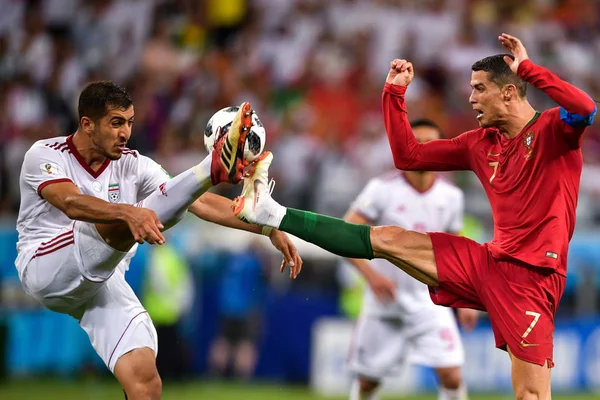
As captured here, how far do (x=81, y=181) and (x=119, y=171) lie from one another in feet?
0.97

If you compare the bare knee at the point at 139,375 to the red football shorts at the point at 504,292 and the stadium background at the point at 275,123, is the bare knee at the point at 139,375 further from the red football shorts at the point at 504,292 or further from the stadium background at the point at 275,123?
the stadium background at the point at 275,123

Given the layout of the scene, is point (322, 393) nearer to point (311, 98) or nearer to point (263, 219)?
point (311, 98)

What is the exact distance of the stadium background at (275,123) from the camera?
1239 centimetres

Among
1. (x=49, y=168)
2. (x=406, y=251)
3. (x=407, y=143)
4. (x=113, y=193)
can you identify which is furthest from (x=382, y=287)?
(x=49, y=168)

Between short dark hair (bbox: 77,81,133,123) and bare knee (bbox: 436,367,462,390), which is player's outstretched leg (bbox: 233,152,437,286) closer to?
short dark hair (bbox: 77,81,133,123)

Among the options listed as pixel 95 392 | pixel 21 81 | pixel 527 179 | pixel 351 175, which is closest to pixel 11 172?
pixel 21 81

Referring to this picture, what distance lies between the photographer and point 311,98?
586 inches

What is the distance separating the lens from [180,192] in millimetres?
6148

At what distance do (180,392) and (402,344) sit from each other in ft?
12.7

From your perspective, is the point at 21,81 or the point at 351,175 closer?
the point at 351,175

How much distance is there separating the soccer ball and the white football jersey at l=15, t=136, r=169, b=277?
0.64 metres

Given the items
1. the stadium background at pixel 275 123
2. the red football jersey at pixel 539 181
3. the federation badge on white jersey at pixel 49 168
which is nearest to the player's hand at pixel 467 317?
the red football jersey at pixel 539 181

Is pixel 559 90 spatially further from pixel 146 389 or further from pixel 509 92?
pixel 146 389

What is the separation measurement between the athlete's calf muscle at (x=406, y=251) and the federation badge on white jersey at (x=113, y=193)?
1.76 metres
